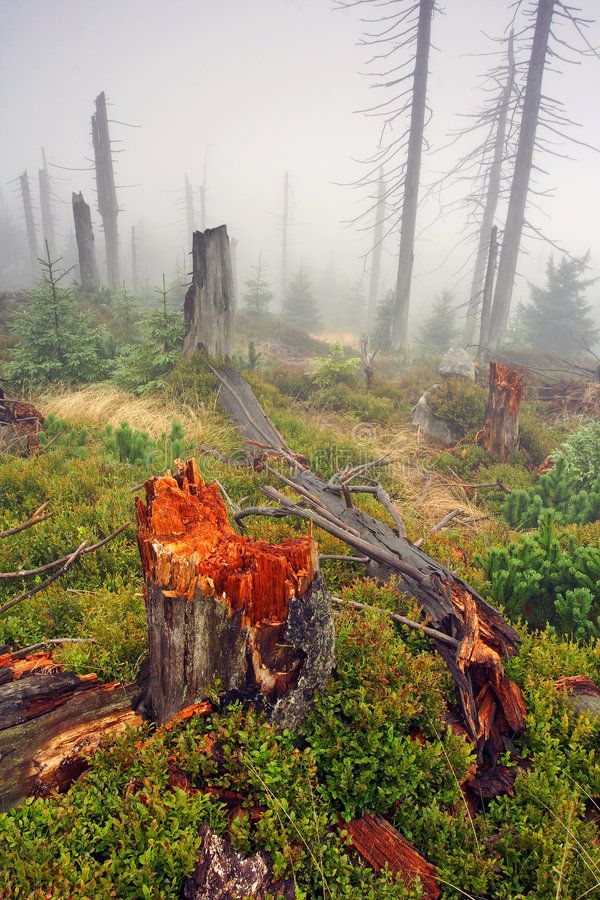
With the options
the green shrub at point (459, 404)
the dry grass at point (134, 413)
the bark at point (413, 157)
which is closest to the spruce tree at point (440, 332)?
the bark at point (413, 157)

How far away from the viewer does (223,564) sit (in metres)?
1.94

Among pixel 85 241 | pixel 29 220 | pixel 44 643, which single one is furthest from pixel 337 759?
pixel 29 220

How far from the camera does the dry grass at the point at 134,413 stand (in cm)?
705

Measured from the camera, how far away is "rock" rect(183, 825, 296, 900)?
1.55m

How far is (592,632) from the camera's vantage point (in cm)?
315

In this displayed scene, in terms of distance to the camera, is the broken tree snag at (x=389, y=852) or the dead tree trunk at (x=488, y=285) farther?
the dead tree trunk at (x=488, y=285)

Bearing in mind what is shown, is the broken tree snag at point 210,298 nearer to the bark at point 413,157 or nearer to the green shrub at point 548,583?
the green shrub at point 548,583

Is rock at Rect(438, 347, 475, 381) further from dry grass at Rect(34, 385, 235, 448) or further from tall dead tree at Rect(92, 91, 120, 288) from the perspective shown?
tall dead tree at Rect(92, 91, 120, 288)

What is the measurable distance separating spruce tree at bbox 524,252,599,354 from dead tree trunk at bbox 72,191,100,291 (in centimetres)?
1984

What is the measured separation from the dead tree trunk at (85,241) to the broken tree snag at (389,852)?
66.0 feet

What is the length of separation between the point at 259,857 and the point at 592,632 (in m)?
2.64

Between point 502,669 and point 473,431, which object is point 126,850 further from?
point 473,431

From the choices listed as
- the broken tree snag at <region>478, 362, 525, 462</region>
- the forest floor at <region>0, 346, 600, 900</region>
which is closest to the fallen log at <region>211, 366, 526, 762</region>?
the forest floor at <region>0, 346, 600, 900</region>

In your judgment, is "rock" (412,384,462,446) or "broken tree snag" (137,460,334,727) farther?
"rock" (412,384,462,446)
